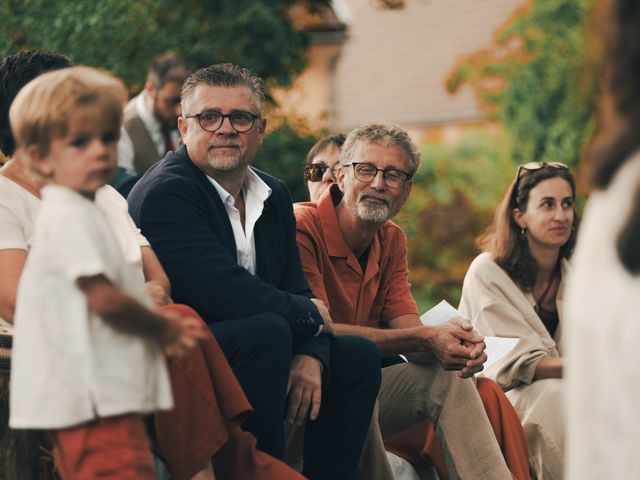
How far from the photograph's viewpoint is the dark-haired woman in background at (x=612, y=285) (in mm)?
2566

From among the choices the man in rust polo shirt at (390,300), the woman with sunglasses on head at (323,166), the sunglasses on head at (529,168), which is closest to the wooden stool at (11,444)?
the man in rust polo shirt at (390,300)

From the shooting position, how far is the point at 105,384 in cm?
288

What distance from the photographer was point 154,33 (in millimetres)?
10133

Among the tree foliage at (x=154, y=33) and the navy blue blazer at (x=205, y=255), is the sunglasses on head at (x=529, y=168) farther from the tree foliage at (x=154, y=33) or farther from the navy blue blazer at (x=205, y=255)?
the tree foliage at (x=154, y=33)

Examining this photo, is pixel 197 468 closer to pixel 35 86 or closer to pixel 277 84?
pixel 35 86

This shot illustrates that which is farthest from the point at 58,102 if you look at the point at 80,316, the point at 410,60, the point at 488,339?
the point at 410,60

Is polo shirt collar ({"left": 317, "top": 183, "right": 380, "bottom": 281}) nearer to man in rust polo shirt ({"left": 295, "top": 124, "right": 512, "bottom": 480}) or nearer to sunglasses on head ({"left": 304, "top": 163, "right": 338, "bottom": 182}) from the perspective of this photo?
man in rust polo shirt ({"left": 295, "top": 124, "right": 512, "bottom": 480})

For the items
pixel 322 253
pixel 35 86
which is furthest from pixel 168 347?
pixel 322 253

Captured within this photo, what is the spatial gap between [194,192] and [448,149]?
53.0 ft

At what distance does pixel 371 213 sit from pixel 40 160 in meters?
2.26

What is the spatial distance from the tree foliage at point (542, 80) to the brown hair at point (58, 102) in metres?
14.0

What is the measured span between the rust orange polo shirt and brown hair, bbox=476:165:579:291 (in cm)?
83

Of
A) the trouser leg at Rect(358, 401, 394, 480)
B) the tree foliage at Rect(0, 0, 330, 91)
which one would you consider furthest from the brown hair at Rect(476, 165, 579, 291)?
the tree foliage at Rect(0, 0, 330, 91)

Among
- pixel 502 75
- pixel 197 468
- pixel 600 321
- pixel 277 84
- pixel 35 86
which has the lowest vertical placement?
pixel 197 468
